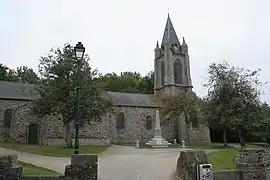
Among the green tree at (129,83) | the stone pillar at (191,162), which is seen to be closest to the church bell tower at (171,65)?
the green tree at (129,83)

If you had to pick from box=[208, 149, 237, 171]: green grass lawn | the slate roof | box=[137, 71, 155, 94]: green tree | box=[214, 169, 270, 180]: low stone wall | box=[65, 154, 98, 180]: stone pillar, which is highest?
box=[137, 71, 155, 94]: green tree

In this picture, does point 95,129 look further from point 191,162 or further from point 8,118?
point 191,162

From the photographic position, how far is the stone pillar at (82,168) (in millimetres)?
7203

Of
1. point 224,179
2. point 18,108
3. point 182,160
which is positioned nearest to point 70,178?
point 182,160

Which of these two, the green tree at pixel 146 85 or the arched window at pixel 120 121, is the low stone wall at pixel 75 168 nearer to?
the arched window at pixel 120 121

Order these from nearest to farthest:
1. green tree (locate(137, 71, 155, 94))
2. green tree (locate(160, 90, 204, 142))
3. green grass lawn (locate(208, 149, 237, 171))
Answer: green grass lawn (locate(208, 149, 237, 171))
green tree (locate(160, 90, 204, 142))
green tree (locate(137, 71, 155, 94))

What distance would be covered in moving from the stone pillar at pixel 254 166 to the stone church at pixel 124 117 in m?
28.9

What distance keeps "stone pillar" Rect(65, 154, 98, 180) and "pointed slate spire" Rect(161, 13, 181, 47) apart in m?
47.0

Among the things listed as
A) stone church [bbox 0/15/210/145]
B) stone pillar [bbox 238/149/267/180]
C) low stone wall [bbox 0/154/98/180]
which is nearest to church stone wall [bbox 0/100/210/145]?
stone church [bbox 0/15/210/145]

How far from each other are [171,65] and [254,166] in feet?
137

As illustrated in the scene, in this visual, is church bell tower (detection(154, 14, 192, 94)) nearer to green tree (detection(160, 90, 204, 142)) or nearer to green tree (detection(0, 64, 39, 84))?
green tree (detection(160, 90, 204, 142))

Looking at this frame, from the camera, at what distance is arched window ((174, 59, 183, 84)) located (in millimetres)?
50562

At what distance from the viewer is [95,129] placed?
4059cm

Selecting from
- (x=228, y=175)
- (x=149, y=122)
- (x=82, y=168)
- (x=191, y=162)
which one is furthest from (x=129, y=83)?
(x=82, y=168)
